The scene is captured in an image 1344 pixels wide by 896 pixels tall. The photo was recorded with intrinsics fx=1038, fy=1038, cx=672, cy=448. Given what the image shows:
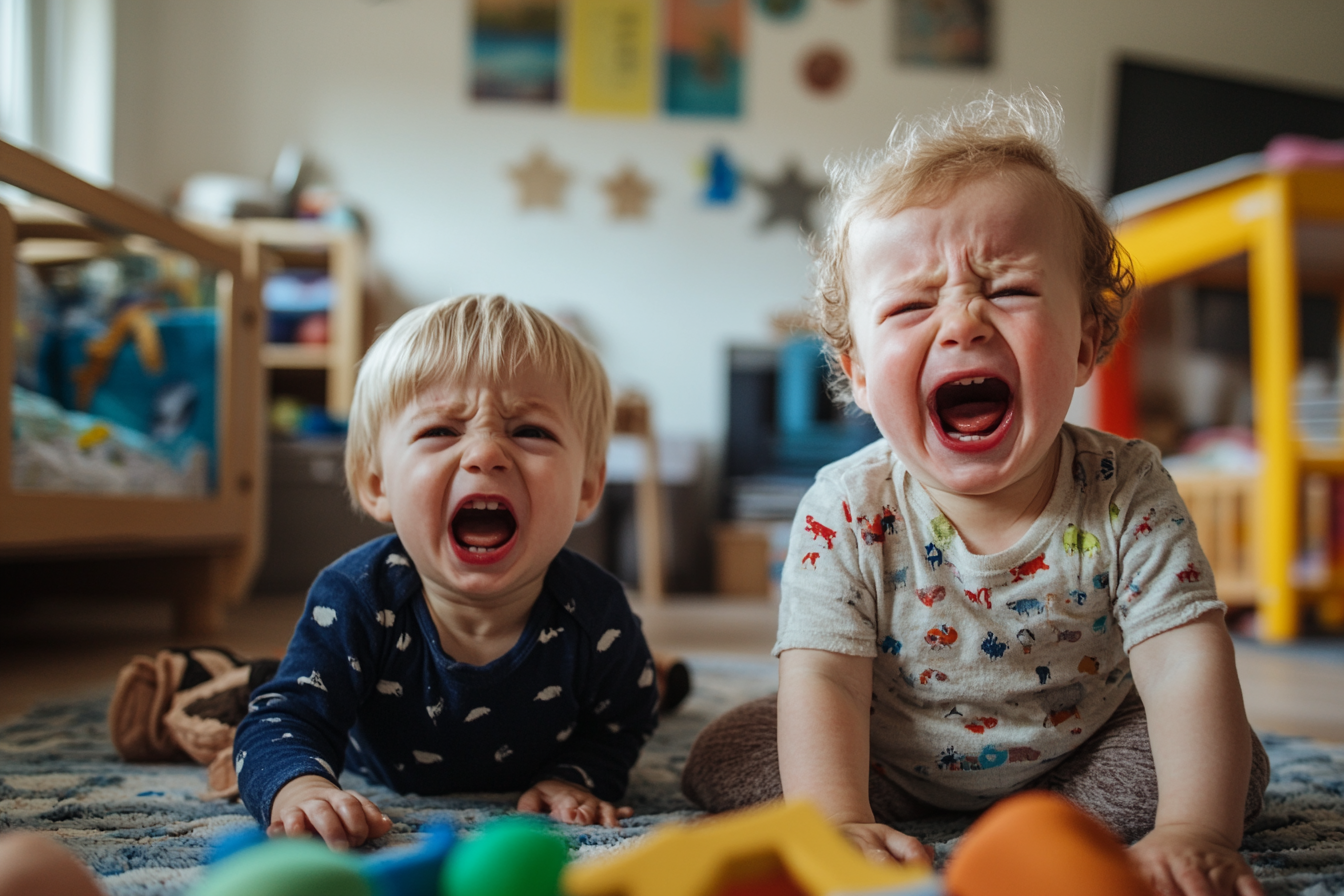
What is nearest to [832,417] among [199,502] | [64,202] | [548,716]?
[199,502]

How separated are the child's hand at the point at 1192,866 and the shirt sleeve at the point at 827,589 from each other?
0.18 meters

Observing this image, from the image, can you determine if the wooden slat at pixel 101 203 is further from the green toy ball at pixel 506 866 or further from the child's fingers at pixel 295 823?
the green toy ball at pixel 506 866

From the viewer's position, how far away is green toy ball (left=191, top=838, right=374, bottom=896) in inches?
Result: 10.8

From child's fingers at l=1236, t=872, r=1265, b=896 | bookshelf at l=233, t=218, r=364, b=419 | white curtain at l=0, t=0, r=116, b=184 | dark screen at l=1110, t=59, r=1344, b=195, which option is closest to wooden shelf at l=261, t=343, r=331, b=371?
bookshelf at l=233, t=218, r=364, b=419

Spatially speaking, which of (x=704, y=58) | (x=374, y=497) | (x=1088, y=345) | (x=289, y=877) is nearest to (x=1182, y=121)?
(x=704, y=58)

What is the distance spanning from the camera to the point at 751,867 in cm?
32

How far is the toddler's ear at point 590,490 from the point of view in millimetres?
761

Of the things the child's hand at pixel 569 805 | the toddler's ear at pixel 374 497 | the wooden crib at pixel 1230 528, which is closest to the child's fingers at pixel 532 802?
the child's hand at pixel 569 805

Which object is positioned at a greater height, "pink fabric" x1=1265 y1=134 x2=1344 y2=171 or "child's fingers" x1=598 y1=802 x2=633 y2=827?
"pink fabric" x1=1265 y1=134 x2=1344 y2=171

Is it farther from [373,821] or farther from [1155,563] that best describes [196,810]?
[1155,563]

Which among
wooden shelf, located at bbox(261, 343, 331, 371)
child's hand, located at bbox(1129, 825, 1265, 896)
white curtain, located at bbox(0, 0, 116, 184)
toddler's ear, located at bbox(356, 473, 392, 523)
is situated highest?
white curtain, located at bbox(0, 0, 116, 184)

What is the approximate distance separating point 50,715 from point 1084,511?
38.2 inches

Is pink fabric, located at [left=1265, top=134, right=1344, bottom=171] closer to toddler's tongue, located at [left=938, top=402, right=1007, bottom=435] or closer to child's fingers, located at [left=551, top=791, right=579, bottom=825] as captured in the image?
toddler's tongue, located at [left=938, top=402, right=1007, bottom=435]

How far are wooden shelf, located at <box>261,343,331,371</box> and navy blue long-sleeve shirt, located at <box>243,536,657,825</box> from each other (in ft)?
6.88
